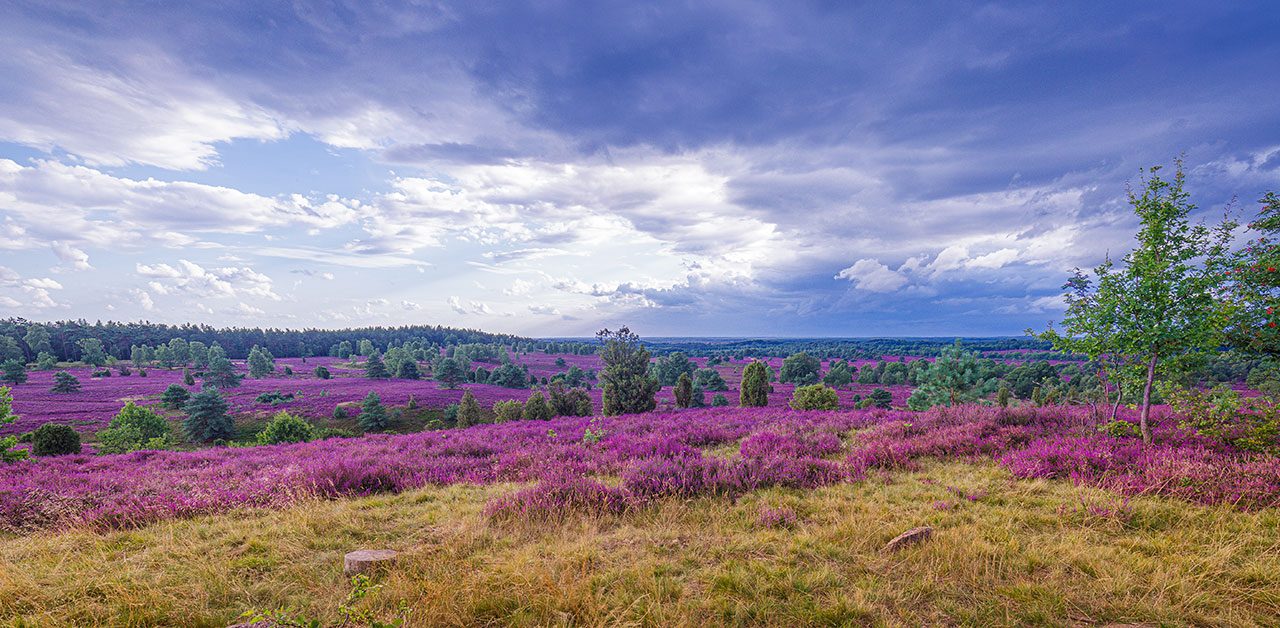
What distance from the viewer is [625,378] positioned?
103ft

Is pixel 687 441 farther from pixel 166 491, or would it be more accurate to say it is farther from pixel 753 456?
pixel 166 491

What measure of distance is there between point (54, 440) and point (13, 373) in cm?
6490

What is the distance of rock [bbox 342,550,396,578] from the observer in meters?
4.80

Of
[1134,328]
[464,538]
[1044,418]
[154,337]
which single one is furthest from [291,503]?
[154,337]

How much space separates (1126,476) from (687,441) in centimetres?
938

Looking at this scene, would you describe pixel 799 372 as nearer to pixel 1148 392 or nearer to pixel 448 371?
pixel 448 371

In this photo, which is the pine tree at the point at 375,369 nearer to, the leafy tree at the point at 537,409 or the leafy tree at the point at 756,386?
the leafy tree at the point at 537,409

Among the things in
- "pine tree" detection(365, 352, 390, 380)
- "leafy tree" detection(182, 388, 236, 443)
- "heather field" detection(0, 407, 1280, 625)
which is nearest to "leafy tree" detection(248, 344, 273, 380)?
"pine tree" detection(365, 352, 390, 380)

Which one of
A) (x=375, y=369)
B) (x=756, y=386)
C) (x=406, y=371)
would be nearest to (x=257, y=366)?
(x=406, y=371)

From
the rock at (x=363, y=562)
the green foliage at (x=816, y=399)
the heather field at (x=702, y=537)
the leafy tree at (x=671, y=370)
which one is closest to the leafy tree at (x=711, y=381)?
the leafy tree at (x=671, y=370)

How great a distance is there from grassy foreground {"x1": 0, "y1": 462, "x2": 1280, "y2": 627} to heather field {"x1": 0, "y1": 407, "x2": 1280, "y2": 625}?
0.03 meters

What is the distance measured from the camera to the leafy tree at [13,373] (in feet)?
178

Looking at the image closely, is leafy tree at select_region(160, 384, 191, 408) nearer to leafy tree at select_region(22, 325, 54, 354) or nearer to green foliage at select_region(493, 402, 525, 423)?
green foliage at select_region(493, 402, 525, 423)

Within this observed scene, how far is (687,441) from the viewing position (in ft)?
44.7
